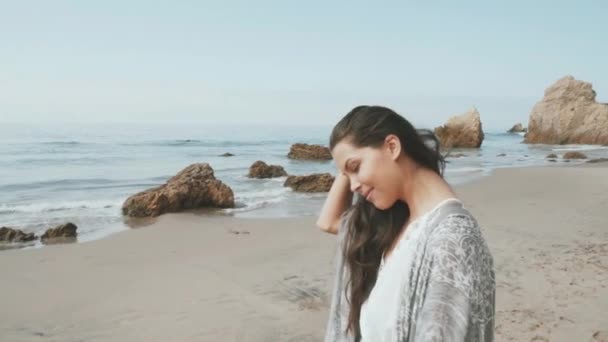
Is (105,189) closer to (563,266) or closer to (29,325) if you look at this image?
(29,325)

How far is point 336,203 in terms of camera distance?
2.25 meters

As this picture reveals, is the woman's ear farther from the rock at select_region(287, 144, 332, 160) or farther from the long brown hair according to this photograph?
the rock at select_region(287, 144, 332, 160)

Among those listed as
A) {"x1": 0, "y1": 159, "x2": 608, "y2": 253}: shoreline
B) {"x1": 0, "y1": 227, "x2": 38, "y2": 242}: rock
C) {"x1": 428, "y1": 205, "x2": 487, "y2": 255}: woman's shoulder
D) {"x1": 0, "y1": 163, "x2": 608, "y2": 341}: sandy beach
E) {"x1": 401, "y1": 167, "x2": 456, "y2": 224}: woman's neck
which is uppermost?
{"x1": 401, "y1": 167, "x2": 456, "y2": 224}: woman's neck

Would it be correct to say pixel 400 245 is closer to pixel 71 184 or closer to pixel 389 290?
pixel 389 290

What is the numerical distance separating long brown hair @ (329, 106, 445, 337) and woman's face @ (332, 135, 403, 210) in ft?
0.08

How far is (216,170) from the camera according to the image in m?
23.2

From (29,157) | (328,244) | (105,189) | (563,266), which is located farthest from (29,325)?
(29,157)

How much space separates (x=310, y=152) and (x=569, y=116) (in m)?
25.9

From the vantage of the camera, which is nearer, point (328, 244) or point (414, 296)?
point (414, 296)

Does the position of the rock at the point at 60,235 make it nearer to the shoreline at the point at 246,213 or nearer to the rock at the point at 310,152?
the shoreline at the point at 246,213

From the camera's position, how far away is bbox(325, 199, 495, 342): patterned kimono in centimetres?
142

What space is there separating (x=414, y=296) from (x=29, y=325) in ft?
16.3

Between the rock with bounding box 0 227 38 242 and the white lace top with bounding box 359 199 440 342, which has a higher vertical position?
the white lace top with bounding box 359 199 440 342

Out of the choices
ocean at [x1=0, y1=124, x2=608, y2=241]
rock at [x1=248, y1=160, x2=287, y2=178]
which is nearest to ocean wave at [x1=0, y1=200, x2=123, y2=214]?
ocean at [x1=0, y1=124, x2=608, y2=241]
